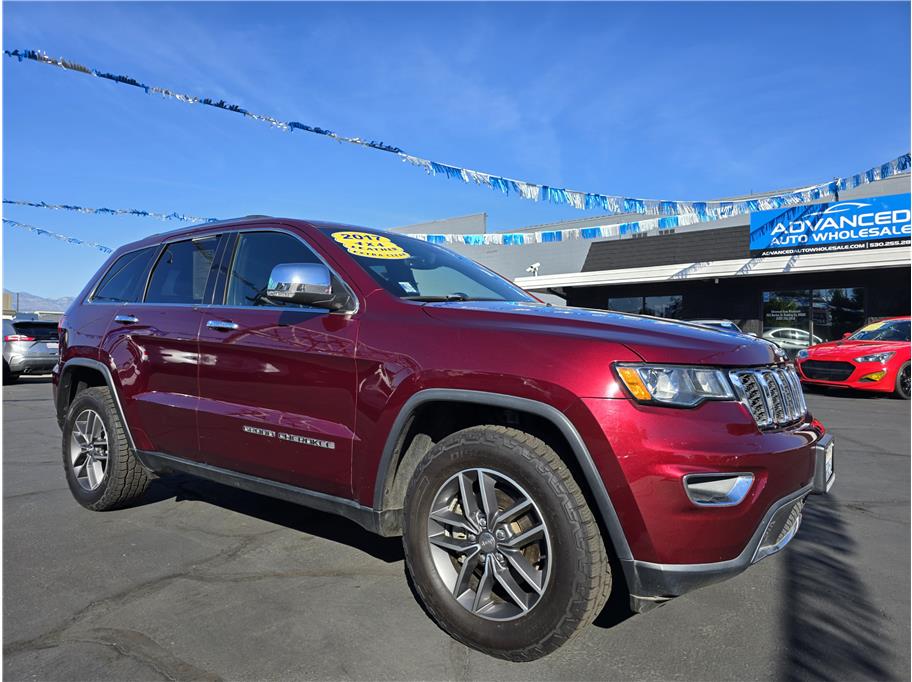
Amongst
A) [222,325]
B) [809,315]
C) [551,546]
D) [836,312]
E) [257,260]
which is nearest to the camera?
[551,546]

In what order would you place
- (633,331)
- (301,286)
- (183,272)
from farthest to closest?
(183,272), (301,286), (633,331)

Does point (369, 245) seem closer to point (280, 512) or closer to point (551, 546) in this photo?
point (551, 546)

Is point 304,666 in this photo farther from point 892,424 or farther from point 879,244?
point 879,244

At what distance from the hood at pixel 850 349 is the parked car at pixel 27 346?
1546cm

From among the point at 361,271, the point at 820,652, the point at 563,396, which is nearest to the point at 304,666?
the point at 563,396

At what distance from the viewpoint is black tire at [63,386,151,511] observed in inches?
156

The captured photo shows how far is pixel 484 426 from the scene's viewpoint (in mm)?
2484

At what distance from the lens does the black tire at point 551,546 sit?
217 centimetres

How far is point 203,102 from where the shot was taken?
768 centimetres

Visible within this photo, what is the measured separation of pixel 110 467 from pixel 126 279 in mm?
1302

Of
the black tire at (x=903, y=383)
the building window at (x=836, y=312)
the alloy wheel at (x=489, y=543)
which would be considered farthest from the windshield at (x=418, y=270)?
the building window at (x=836, y=312)

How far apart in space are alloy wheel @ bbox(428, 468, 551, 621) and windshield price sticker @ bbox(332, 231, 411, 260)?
136 cm

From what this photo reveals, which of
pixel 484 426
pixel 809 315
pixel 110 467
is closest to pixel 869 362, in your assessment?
pixel 809 315

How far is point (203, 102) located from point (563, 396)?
717cm
